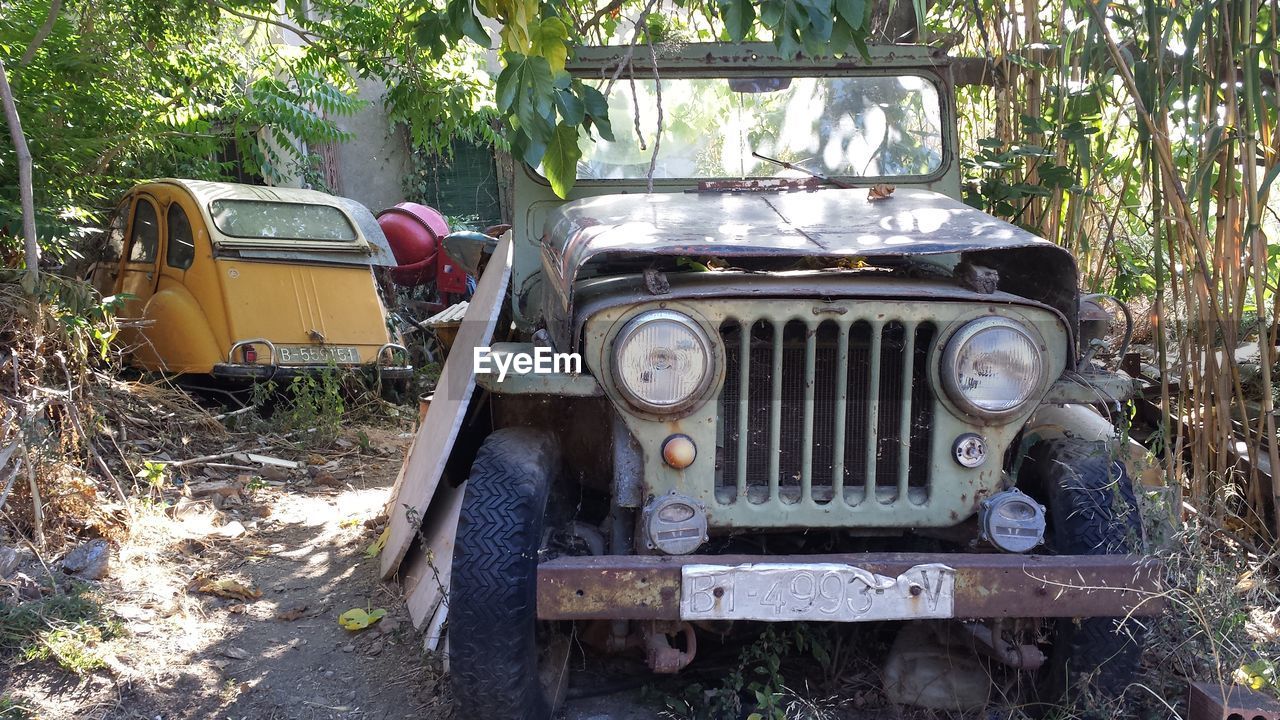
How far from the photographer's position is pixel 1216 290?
4.09 meters

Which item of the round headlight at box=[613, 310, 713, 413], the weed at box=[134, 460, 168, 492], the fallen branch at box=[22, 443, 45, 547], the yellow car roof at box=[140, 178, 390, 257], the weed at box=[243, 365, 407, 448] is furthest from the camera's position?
the yellow car roof at box=[140, 178, 390, 257]

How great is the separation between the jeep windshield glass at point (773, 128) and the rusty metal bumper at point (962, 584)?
196 cm

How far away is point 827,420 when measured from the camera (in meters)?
2.98

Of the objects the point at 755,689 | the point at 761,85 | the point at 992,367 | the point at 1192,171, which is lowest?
the point at 755,689

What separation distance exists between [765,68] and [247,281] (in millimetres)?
4370

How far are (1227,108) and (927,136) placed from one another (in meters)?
1.06

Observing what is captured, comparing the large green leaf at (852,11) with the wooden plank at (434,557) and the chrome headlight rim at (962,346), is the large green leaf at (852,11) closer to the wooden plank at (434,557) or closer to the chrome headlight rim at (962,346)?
the chrome headlight rim at (962,346)

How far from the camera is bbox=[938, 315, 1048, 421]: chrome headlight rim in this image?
2.82 meters

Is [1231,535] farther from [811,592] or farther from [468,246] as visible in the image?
[468,246]

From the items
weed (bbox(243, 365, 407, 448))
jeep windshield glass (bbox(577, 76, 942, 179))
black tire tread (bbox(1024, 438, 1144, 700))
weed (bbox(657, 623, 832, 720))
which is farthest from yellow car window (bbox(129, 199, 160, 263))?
black tire tread (bbox(1024, 438, 1144, 700))

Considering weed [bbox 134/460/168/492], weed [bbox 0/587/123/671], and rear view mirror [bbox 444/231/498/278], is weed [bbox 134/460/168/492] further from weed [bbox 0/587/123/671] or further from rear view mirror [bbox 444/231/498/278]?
rear view mirror [bbox 444/231/498/278]

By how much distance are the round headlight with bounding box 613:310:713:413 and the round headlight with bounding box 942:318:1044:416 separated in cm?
64

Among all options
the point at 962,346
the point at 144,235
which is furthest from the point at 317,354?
the point at 962,346

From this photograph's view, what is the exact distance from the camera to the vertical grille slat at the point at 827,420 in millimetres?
2896
